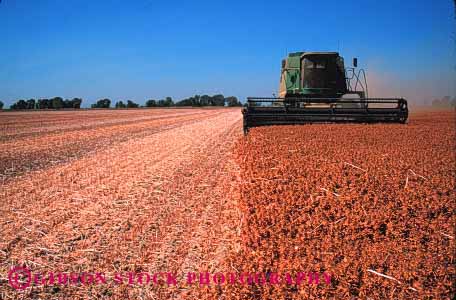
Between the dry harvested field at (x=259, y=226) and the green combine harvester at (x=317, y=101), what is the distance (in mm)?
4913

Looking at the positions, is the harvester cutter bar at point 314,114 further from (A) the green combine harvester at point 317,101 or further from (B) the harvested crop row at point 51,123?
(B) the harvested crop row at point 51,123

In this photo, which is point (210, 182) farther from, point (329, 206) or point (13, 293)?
point (13, 293)

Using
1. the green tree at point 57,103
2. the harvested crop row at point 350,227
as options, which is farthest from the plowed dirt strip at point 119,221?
the green tree at point 57,103

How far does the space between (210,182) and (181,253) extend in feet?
9.62

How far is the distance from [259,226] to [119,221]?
6.06 feet

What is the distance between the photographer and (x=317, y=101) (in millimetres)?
12930

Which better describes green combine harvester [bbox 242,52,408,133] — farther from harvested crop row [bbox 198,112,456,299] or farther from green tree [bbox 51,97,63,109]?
green tree [bbox 51,97,63,109]

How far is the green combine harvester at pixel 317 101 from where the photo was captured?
1204 cm

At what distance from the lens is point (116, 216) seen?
468 centimetres

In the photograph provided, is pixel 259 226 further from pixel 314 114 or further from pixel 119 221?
pixel 314 114

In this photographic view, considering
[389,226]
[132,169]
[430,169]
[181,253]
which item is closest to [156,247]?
[181,253]

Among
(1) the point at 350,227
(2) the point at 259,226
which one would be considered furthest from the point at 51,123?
(1) the point at 350,227

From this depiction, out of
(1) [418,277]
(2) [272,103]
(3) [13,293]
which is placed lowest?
(3) [13,293]

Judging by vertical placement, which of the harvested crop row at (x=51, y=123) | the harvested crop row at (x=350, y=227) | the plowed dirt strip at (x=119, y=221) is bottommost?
the plowed dirt strip at (x=119, y=221)
